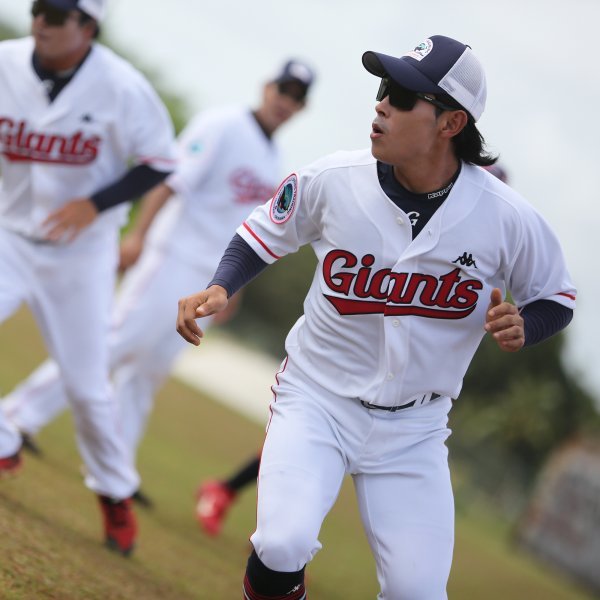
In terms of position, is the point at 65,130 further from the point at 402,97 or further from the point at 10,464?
the point at 402,97

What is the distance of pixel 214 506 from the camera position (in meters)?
7.86

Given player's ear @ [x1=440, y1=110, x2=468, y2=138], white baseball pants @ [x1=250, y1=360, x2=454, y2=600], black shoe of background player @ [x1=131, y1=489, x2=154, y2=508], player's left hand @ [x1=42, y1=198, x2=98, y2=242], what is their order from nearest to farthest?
1. white baseball pants @ [x1=250, y1=360, x2=454, y2=600]
2. player's ear @ [x1=440, y1=110, x2=468, y2=138]
3. player's left hand @ [x1=42, y1=198, x2=98, y2=242]
4. black shoe of background player @ [x1=131, y1=489, x2=154, y2=508]

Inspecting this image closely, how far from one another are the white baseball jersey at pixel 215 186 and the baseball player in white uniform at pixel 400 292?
3.55 meters

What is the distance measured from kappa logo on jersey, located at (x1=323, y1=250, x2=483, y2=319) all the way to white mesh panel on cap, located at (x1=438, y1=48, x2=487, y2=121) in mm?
630

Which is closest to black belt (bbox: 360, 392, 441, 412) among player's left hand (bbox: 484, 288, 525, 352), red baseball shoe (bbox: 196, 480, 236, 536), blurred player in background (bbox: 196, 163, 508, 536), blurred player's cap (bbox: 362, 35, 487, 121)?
player's left hand (bbox: 484, 288, 525, 352)

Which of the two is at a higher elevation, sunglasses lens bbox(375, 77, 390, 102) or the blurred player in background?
sunglasses lens bbox(375, 77, 390, 102)

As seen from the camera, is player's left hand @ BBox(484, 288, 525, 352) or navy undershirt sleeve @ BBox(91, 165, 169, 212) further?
navy undershirt sleeve @ BBox(91, 165, 169, 212)

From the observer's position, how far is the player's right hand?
13.4 ft

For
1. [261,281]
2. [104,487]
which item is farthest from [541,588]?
[261,281]

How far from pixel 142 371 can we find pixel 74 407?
1.87m

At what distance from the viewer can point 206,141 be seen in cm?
812

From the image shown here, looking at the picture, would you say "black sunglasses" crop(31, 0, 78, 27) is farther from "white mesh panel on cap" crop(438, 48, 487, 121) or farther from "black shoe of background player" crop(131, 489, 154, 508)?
"black shoe of background player" crop(131, 489, 154, 508)

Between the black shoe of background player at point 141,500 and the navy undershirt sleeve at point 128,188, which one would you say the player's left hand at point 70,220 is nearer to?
the navy undershirt sleeve at point 128,188

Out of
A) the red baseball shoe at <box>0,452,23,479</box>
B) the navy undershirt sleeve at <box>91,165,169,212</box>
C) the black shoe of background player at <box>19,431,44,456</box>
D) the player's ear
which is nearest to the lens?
the player's ear
